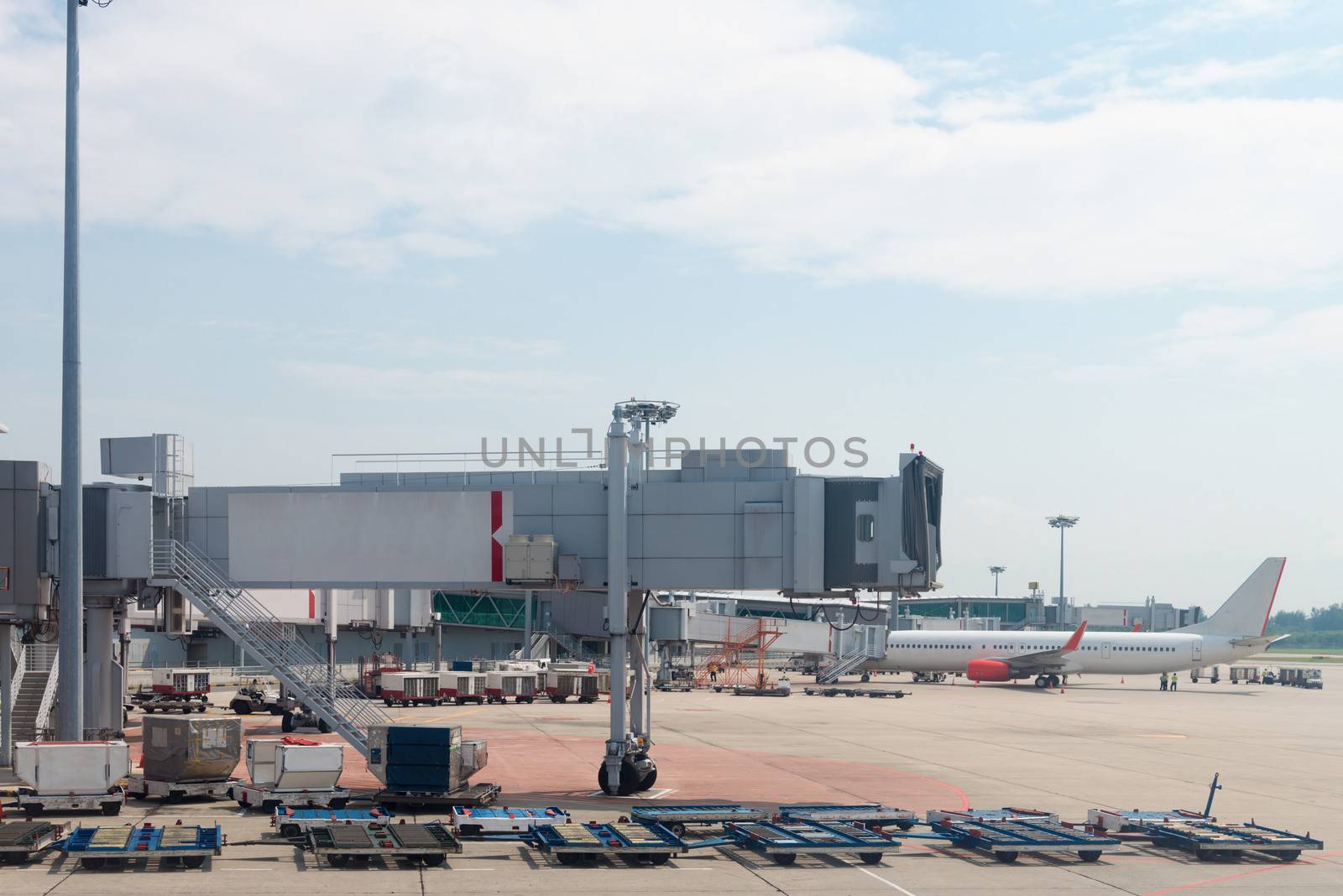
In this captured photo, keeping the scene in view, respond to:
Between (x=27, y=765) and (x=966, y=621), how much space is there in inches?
5203

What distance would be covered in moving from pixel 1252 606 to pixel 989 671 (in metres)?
20.9

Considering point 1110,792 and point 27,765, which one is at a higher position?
point 27,765

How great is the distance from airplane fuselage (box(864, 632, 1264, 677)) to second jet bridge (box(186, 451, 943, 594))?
248 feet

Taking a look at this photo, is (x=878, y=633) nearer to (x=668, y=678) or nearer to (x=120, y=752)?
(x=668, y=678)

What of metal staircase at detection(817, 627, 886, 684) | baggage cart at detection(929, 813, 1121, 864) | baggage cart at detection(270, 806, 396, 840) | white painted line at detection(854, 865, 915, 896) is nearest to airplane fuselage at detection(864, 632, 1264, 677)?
metal staircase at detection(817, 627, 886, 684)

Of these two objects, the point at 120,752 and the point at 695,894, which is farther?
the point at 120,752

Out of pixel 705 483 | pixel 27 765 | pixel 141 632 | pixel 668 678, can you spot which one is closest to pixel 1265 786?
pixel 705 483

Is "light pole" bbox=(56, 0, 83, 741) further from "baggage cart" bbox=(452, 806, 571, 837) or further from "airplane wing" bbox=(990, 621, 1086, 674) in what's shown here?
"airplane wing" bbox=(990, 621, 1086, 674)

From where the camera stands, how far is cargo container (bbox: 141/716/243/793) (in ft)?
100

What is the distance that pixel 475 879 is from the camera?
70.5ft

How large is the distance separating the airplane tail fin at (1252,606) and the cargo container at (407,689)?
209ft

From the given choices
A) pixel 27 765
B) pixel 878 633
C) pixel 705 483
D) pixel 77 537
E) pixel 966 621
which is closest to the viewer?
pixel 27 765

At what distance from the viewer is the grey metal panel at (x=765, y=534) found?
108 feet

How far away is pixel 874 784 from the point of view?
121ft
